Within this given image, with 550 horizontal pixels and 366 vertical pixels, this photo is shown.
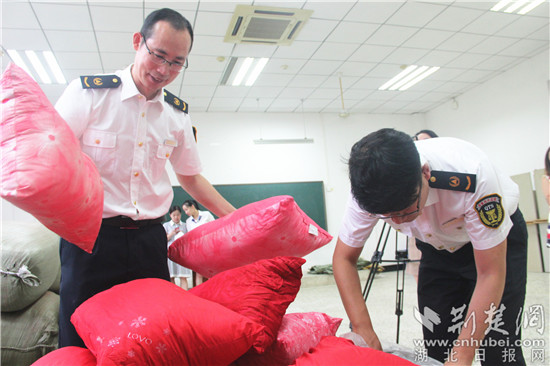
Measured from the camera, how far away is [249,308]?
963 mm

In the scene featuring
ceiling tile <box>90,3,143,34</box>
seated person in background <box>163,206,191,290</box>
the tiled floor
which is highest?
ceiling tile <box>90,3,143,34</box>

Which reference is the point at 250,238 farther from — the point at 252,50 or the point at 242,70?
the point at 242,70

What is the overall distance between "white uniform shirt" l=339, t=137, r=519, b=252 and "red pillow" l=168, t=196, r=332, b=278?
15 centimetres

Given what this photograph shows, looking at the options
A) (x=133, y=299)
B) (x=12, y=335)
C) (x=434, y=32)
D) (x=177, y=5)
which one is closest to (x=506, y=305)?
(x=133, y=299)

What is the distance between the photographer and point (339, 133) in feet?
26.0

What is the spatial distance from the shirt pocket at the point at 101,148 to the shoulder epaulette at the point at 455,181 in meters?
0.90

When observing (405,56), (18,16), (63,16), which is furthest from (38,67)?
(405,56)

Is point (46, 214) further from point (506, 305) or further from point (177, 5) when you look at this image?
point (177, 5)

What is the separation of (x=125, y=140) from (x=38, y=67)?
482cm

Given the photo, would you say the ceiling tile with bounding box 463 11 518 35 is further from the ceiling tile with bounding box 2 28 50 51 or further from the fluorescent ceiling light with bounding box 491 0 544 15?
the ceiling tile with bounding box 2 28 50 51

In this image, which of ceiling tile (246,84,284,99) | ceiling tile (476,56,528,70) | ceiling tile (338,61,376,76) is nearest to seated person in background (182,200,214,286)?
ceiling tile (246,84,284,99)

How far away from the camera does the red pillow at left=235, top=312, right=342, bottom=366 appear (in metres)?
0.98

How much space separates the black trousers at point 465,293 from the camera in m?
1.20

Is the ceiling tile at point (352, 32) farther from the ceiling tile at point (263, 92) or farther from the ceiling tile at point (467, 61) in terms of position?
the ceiling tile at point (467, 61)
